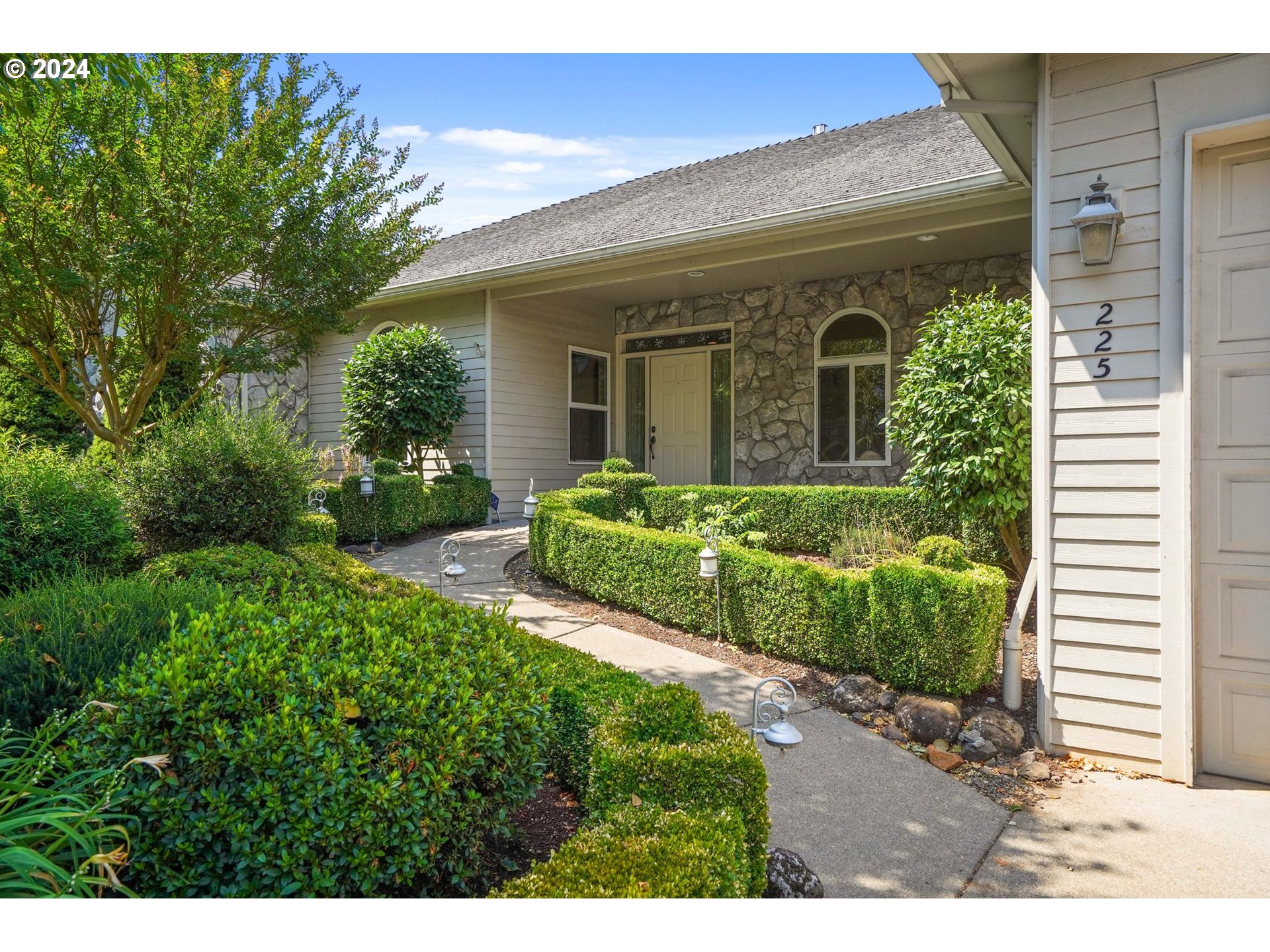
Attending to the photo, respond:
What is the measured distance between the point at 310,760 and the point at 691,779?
942 mm

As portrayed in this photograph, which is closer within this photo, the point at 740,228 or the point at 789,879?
the point at 789,879

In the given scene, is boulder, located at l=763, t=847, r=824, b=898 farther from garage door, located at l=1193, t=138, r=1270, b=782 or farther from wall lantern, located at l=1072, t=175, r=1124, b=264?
wall lantern, located at l=1072, t=175, r=1124, b=264

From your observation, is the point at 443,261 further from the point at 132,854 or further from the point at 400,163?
the point at 132,854

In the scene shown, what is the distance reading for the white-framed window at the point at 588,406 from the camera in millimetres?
10945

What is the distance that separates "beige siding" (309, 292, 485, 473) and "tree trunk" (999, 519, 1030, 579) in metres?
6.54

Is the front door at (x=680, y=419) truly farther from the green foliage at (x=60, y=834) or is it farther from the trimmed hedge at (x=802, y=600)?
the green foliage at (x=60, y=834)

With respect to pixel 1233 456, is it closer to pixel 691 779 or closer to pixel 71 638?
pixel 691 779

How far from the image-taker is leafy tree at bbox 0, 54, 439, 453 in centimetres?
585

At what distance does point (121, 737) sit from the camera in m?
1.63

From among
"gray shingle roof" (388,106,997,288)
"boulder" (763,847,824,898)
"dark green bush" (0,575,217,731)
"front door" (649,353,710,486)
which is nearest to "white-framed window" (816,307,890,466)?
"front door" (649,353,710,486)

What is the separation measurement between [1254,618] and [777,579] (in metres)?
2.22

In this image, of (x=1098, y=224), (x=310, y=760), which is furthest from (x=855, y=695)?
(x=310, y=760)

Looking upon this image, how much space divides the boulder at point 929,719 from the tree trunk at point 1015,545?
1.88 meters

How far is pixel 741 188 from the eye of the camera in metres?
8.84
